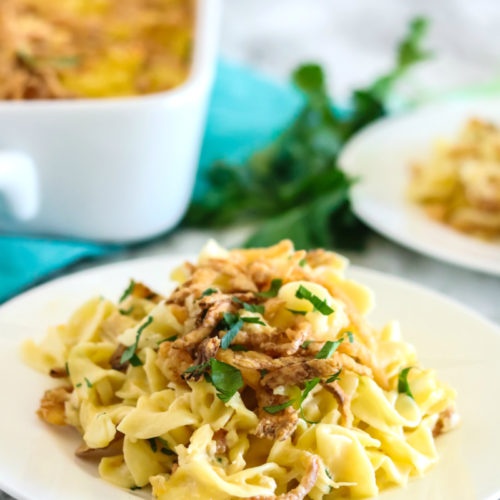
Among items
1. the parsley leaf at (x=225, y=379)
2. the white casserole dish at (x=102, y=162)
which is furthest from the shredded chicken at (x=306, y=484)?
the white casserole dish at (x=102, y=162)

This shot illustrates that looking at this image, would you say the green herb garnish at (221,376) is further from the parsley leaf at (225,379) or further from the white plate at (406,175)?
the white plate at (406,175)

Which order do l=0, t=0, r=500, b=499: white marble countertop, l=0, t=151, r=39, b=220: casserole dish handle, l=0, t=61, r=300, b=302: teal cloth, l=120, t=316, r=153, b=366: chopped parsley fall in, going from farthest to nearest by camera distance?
l=0, t=0, r=500, b=499: white marble countertop < l=0, t=61, r=300, b=302: teal cloth < l=0, t=151, r=39, b=220: casserole dish handle < l=120, t=316, r=153, b=366: chopped parsley

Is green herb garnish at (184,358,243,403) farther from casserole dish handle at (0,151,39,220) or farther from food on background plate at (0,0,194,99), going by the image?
food on background plate at (0,0,194,99)

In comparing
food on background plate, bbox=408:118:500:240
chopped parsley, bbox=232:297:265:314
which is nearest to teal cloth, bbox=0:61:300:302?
food on background plate, bbox=408:118:500:240

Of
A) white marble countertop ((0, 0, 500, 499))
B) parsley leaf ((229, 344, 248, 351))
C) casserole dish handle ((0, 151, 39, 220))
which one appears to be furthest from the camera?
white marble countertop ((0, 0, 500, 499))

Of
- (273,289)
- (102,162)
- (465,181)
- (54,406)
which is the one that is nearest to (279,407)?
(273,289)

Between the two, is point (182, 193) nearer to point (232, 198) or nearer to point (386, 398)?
point (232, 198)
